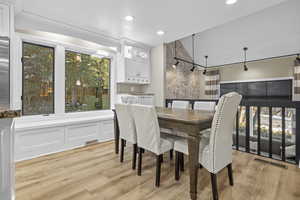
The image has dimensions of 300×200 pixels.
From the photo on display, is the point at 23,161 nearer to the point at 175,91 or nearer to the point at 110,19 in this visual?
the point at 110,19

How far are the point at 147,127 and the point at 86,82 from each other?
2.44 meters

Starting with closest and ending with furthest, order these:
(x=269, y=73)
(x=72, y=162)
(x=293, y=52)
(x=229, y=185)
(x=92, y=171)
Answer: (x=229, y=185)
(x=92, y=171)
(x=72, y=162)
(x=293, y=52)
(x=269, y=73)

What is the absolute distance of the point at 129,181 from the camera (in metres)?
1.87

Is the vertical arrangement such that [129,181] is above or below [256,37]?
below

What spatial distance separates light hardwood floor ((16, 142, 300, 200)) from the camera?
1.60m

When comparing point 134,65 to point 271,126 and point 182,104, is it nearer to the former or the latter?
point 182,104

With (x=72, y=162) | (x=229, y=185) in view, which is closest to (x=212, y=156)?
(x=229, y=185)

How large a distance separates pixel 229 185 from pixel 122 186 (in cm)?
123

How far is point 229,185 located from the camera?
5.76 feet

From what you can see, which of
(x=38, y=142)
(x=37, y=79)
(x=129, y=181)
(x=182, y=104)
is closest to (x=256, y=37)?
(x=182, y=104)

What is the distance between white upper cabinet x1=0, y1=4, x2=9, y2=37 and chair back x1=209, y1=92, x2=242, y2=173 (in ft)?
10.0

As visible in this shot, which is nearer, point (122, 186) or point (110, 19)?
point (122, 186)

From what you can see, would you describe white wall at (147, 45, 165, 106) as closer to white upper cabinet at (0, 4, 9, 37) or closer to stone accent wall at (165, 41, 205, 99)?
stone accent wall at (165, 41, 205, 99)

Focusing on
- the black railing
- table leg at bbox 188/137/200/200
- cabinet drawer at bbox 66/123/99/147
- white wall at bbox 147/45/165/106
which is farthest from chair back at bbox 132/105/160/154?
white wall at bbox 147/45/165/106
